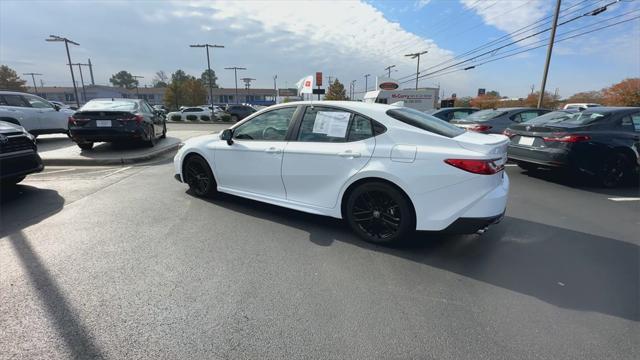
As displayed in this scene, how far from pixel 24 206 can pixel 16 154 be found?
81 centimetres

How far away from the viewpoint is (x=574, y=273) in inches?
117

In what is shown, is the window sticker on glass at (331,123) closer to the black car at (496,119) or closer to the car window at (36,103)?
the black car at (496,119)

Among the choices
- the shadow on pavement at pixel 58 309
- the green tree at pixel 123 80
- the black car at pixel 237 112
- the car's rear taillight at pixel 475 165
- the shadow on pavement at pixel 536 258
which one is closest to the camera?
the shadow on pavement at pixel 58 309

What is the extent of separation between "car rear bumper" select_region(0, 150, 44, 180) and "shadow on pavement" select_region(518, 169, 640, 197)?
940cm

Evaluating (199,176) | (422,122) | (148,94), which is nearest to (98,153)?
(199,176)

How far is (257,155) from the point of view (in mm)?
4086

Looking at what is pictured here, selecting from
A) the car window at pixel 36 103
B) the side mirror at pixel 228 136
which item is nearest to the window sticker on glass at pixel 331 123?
the side mirror at pixel 228 136

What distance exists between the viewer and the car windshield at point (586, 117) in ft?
19.2

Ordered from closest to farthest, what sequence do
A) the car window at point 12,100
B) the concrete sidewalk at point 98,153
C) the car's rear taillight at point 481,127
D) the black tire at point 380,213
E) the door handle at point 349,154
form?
the black tire at point 380,213
the door handle at point 349,154
the concrete sidewalk at point 98,153
the car's rear taillight at point 481,127
the car window at point 12,100

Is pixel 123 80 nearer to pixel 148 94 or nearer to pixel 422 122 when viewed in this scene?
pixel 148 94

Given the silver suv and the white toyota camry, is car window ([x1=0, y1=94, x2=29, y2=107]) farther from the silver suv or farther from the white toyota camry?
the white toyota camry

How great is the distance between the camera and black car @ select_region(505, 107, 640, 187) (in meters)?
5.66

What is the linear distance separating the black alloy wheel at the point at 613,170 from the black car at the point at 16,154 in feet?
32.1

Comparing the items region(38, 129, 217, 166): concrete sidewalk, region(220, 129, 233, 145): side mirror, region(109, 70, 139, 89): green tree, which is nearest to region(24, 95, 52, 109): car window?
region(38, 129, 217, 166): concrete sidewalk
